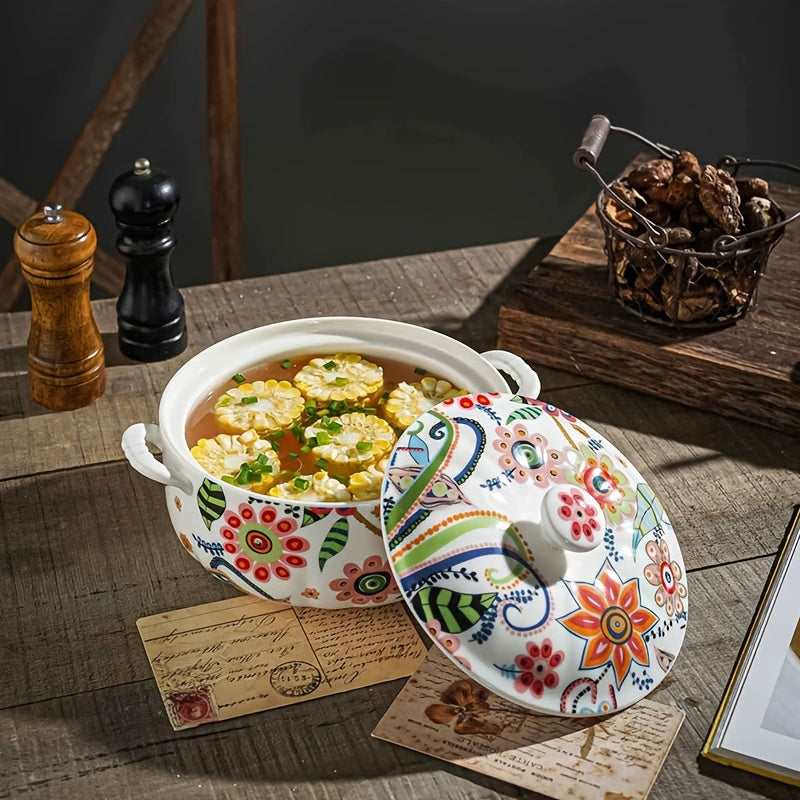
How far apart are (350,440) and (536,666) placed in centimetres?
26

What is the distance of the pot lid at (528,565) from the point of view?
0.80 meters

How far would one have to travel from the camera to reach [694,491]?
1.11 meters

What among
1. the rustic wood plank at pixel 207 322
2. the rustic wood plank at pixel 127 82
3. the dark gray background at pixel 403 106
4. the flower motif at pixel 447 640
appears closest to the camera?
the flower motif at pixel 447 640

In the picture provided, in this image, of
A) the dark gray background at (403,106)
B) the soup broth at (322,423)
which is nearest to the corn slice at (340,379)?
the soup broth at (322,423)

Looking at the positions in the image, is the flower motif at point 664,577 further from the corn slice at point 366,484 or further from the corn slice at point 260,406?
the corn slice at point 260,406

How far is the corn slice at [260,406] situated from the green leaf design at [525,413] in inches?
8.0

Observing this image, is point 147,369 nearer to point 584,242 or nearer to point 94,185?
point 584,242

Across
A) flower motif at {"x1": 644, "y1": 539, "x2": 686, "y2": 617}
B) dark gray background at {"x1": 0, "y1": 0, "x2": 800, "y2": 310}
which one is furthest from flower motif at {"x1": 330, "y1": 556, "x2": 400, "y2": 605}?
dark gray background at {"x1": 0, "y1": 0, "x2": 800, "y2": 310}

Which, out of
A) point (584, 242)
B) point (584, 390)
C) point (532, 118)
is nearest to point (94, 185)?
point (532, 118)

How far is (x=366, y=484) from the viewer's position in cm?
91

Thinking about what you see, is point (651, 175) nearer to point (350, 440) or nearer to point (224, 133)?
point (350, 440)

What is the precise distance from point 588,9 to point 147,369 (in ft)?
4.60

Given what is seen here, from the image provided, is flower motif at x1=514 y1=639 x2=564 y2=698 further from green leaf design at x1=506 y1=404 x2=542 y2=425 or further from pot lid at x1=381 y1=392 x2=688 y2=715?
green leaf design at x1=506 y1=404 x2=542 y2=425

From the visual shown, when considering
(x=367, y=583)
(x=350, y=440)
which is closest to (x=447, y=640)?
(x=367, y=583)
